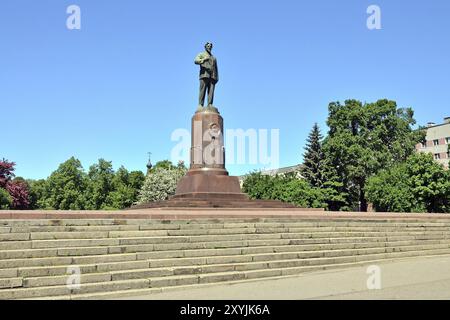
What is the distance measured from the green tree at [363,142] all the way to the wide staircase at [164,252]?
23110 millimetres

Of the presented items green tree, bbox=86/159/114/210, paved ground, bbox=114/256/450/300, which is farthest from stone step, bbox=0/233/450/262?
green tree, bbox=86/159/114/210

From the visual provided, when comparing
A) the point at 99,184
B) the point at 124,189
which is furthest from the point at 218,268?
the point at 99,184

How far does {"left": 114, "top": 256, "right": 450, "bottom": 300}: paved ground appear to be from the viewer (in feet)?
20.3

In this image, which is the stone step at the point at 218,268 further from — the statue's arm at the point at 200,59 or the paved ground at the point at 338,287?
the statue's arm at the point at 200,59

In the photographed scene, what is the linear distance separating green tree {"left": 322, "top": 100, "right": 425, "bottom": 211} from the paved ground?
25.0m

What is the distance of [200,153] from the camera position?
53.8 feet

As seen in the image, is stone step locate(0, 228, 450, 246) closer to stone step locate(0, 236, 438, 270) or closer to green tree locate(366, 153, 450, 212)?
stone step locate(0, 236, 438, 270)

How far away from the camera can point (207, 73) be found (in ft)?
57.5

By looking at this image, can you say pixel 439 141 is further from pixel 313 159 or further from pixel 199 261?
pixel 199 261

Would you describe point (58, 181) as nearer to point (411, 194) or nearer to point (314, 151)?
point (314, 151)

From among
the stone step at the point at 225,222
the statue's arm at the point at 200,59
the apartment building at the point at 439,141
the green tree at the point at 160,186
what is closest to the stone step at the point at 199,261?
the stone step at the point at 225,222

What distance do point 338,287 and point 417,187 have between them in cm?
2280

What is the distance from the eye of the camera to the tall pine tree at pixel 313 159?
3331cm
